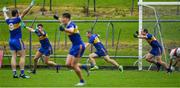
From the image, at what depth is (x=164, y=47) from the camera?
33.5m

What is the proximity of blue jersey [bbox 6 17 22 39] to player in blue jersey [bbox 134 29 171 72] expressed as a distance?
652cm

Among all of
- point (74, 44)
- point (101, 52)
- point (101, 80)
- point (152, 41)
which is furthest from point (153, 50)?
point (74, 44)

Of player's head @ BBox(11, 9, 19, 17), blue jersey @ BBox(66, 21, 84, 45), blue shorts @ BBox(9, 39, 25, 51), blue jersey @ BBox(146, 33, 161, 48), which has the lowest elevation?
blue jersey @ BBox(146, 33, 161, 48)

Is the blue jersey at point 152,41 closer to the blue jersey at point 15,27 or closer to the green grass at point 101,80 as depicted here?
the green grass at point 101,80

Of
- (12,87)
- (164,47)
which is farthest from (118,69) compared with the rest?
(12,87)

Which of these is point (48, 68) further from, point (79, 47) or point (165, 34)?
point (79, 47)

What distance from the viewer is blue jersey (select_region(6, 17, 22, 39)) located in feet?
89.2

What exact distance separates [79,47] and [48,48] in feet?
21.8

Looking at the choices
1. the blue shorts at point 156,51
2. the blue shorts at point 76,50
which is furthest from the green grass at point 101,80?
the blue shorts at point 156,51

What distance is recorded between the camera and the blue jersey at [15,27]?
27.2m

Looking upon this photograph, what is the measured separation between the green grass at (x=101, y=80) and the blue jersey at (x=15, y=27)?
1.56 metres

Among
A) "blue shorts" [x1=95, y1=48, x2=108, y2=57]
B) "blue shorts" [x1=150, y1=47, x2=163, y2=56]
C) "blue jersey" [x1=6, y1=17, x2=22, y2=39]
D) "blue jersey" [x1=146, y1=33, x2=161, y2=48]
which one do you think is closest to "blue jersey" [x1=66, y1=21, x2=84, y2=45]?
"blue jersey" [x1=6, y1=17, x2=22, y2=39]

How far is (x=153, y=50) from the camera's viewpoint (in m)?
32.7

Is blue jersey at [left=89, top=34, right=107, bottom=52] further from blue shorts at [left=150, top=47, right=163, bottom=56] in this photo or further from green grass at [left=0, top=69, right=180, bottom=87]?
green grass at [left=0, top=69, right=180, bottom=87]
